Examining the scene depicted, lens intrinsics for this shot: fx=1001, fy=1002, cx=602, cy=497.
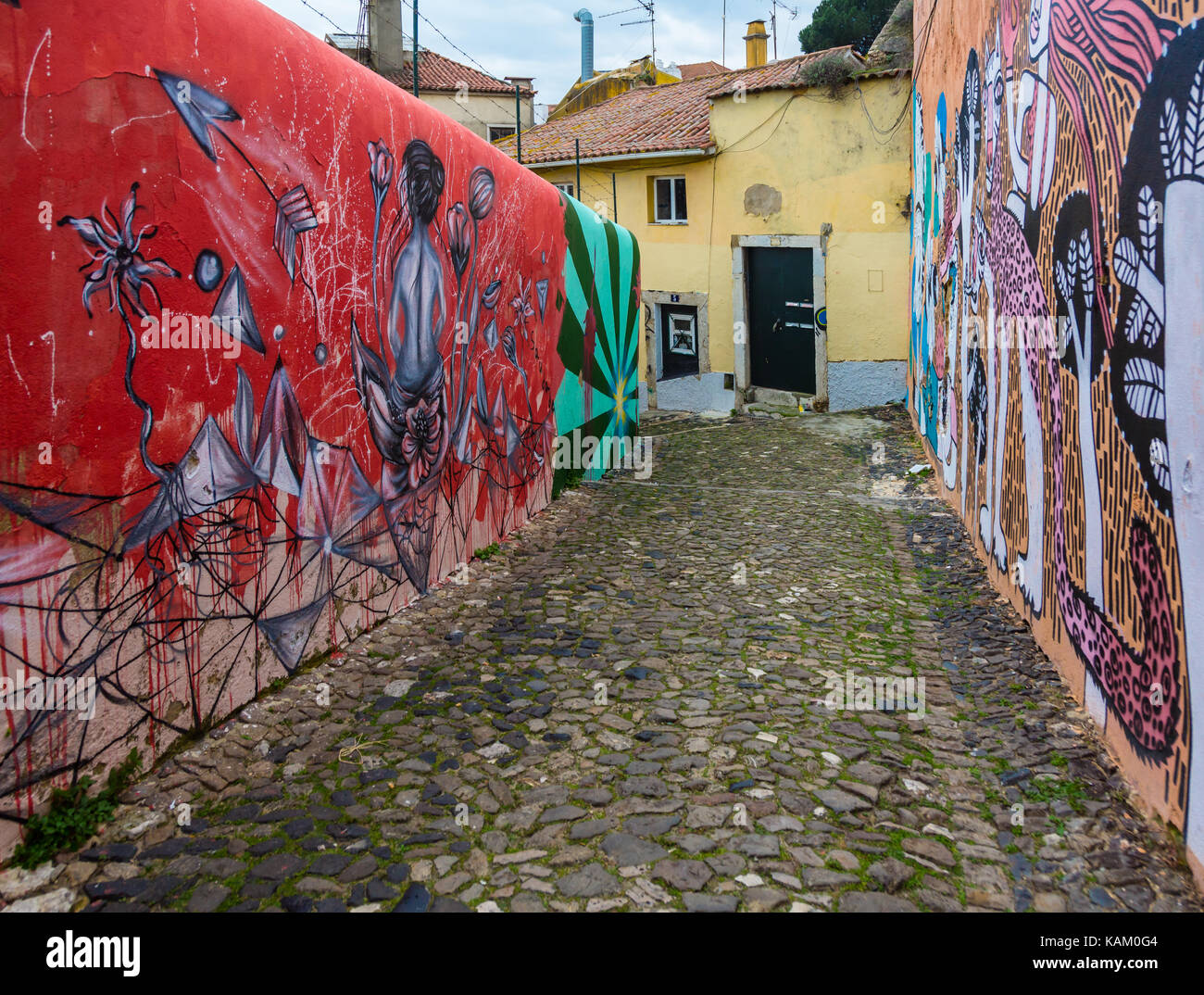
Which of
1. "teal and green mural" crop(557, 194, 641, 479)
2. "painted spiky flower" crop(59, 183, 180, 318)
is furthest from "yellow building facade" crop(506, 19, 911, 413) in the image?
"painted spiky flower" crop(59, 183, 180, 318)

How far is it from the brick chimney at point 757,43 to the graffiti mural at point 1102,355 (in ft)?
57.7

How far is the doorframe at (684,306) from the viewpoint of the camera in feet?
53.7

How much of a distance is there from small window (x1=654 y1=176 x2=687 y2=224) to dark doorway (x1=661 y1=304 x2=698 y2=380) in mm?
1423

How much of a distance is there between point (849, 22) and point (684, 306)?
61.6 feet

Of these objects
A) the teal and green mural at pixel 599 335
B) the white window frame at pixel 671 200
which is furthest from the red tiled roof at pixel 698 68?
the teal and green mural at pixel 599 335

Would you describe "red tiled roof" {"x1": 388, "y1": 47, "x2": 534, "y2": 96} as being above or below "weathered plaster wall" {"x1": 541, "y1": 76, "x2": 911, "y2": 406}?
above

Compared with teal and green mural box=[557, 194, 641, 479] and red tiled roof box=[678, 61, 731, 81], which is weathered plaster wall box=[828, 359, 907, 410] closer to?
teal and green mural box=[557, 194, 641, 479]

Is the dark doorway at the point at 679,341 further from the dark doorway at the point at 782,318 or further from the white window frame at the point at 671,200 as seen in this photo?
the white window frame at the point at 671,200

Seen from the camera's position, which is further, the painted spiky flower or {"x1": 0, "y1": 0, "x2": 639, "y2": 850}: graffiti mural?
the painted spiky flower

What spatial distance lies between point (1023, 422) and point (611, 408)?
20.6ft

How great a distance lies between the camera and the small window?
1645 cm

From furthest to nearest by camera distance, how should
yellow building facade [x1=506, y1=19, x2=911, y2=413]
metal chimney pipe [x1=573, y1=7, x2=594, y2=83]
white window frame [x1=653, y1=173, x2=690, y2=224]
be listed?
metal chimney pipe [x1=573, y1=7, x2=594, y2=83]
white window frame [x1=653, y1=173, x2=690, y2=224]
yellow building facade [x1=506, y1=19, x2=911, y2=413]

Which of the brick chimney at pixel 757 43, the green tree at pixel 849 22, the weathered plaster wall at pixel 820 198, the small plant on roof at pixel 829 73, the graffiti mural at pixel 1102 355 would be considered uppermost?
the green tree at pixel 849 22

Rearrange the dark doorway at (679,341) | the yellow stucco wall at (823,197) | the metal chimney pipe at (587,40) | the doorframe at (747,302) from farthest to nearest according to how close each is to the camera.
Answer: the metal chimney pipe at (587,40), the dark doorway at (679,341), the doorframe at (747,302), the yellow stucco wall at (823,197)
